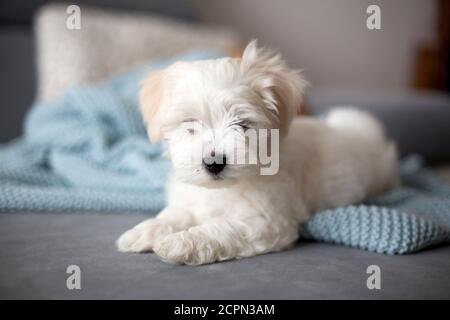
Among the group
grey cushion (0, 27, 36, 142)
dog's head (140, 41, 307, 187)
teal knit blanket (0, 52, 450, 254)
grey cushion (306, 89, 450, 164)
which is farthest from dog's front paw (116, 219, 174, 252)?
grey cushion (306, 89, 450, 164)

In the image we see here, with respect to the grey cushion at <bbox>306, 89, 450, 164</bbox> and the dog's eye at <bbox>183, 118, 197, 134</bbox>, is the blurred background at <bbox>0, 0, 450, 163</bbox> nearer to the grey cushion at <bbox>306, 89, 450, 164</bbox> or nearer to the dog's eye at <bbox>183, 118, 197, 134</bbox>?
the grey cushion at <bbox>306, 89, 450, 164</bbox>

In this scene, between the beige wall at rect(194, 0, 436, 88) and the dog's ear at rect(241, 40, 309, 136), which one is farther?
the beige wall at rect(194, 0, 436, 88)

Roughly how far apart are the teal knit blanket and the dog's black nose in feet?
1.59

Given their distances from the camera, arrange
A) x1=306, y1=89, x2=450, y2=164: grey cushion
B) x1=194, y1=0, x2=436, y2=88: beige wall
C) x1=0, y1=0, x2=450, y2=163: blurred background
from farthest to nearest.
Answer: x1=194, y1=0, x2=436, y2=88: beige wall, x1=306, y1=89, x2=450, y2=164: grey cushion, x1=0, y1=0, x2=450, y2=163: blurred background

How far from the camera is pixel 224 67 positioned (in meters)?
1.54

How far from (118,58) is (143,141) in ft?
3.24

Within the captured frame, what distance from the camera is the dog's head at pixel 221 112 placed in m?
1.45

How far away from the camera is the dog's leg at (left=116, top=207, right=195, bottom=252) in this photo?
150 cm

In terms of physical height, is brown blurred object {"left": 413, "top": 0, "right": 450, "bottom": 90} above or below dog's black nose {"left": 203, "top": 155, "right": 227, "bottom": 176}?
above

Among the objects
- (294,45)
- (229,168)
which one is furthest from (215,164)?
(294,45)

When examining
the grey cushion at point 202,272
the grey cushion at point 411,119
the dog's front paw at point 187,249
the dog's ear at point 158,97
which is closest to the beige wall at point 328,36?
the grey cushion at point 411,119

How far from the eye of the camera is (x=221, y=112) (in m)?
1.50

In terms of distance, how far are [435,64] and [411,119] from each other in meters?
1.79

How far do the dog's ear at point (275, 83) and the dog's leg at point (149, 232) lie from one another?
485mm
